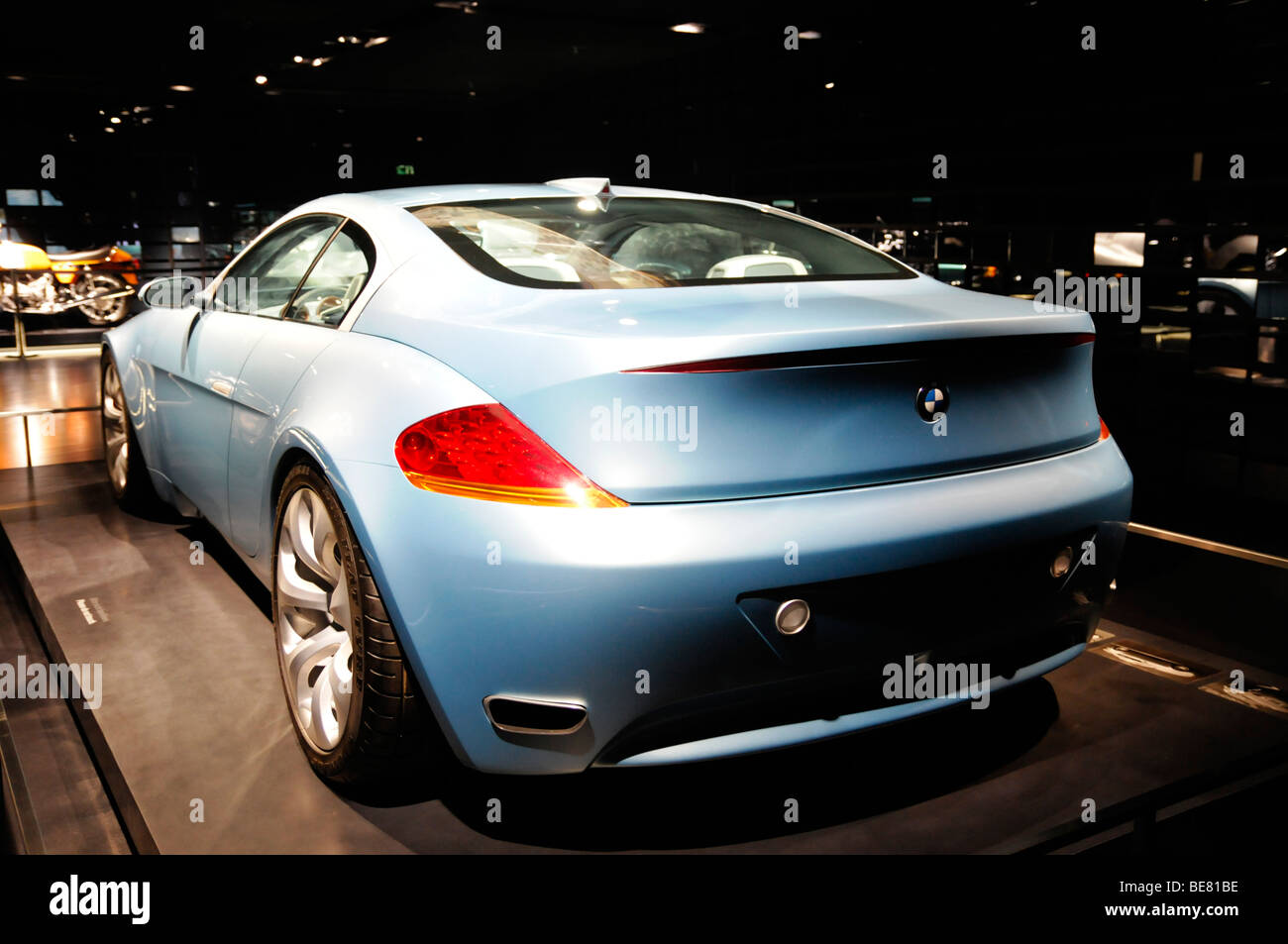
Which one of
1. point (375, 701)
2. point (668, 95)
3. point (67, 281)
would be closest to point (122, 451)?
point (375, 701)

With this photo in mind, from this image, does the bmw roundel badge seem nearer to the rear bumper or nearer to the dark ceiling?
the rear bumper

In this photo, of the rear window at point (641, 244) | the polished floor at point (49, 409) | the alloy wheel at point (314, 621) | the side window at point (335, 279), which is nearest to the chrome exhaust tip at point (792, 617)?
the rear window at point (641, 244)

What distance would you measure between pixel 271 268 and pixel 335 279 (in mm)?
624

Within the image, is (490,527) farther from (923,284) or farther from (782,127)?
(782,127)

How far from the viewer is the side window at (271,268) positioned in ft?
9.46

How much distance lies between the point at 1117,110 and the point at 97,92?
15.3m

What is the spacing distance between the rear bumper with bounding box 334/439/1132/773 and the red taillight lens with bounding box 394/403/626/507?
25 mm

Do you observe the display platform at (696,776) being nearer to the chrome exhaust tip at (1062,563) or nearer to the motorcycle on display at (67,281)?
the chrome exhaust tip at (1062,563)

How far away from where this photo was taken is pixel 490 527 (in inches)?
65.9

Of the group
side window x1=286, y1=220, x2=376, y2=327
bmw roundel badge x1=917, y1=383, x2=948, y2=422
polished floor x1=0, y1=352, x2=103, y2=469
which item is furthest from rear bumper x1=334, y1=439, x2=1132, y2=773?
polished floor x1=0, y1=352, x2=103, y2=469

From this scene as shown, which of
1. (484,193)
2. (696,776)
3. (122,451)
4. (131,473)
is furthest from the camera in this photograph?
(122,451)

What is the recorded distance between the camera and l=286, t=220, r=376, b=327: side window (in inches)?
95.2

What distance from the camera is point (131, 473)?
3.99m

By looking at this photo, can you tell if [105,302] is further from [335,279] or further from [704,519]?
[704,519]
